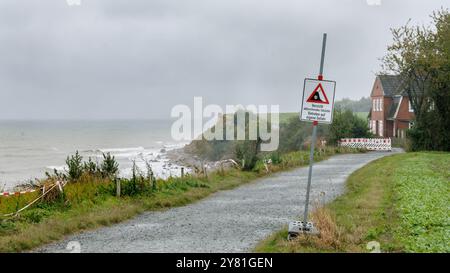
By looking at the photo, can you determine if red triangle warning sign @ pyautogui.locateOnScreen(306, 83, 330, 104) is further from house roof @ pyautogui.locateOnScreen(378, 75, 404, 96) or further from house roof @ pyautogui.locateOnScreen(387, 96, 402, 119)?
house roof @ pyautogui.locateOnScreen(378, 75, 404, 96)

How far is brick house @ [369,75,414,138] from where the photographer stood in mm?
61094

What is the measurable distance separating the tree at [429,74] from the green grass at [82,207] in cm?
2471

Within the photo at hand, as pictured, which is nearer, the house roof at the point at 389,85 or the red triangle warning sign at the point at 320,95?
the red triangle warning sign at the point at 320,95

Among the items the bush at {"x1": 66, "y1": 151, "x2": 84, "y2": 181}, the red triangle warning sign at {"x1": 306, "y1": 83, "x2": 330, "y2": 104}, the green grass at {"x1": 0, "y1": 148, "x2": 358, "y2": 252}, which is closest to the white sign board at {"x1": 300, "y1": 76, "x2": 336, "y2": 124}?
the red triangle warning sign at {"x1": 306, "y1": 83, "x2": 330, "y2": 104}

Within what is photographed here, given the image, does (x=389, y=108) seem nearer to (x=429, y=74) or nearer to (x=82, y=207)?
(x=429, y=74)

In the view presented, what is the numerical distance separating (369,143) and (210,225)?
130 feet

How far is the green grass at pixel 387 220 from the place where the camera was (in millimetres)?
9367

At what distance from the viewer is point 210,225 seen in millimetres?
12602

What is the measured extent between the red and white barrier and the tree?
15.4 feet

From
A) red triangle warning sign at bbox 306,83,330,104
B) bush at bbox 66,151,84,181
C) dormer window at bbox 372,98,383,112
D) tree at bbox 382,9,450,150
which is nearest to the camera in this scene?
red triangle warning sign at bbox 306,83,330,104

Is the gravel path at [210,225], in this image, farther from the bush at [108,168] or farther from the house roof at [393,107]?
the house roof at [393,107]

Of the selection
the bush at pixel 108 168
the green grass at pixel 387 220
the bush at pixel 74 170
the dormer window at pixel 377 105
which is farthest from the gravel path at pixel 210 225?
the dormer window at pixel 377 105

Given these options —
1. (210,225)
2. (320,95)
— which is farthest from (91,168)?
(320,95)
